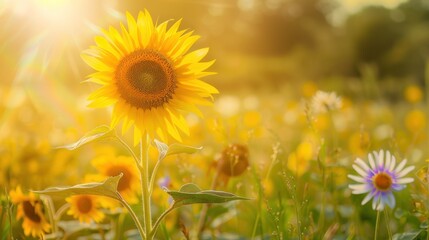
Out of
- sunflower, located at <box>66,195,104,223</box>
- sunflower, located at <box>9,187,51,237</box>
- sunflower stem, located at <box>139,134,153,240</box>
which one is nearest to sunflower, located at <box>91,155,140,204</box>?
sunflower, located at <box>66,195,104,223</box>

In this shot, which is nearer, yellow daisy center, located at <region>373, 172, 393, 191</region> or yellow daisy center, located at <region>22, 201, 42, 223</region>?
yellow daisy center, located at <region>373, 172, 393, 191</region>

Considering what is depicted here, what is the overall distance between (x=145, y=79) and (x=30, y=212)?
0.80 metres

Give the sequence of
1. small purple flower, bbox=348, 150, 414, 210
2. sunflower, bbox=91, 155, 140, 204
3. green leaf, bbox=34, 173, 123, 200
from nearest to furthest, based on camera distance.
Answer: green leaf, bbox=34, 173, 123, 200, small purple flower, bbox=348, 150, 414, 210, sunflower, bbox=91, 155, 140, 204

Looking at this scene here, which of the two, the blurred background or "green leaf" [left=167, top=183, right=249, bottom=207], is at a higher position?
the blurred background

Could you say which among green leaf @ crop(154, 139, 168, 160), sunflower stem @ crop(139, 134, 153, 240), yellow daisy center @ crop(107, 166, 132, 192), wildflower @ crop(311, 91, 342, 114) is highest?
wildflower @ crop(311, 91, 342, 114)

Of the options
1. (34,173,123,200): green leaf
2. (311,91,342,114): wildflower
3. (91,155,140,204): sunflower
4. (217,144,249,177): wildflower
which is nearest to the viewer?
(34,173,123,200): green leaf

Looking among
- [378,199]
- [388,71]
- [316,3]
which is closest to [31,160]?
[378,199]

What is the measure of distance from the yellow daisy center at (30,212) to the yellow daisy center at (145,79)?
725mm

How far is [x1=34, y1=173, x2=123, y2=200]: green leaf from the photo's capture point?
1454 millimetres

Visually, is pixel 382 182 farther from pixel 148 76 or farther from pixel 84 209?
pixel 84 209

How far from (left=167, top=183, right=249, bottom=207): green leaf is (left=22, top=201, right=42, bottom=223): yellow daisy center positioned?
0.83 m

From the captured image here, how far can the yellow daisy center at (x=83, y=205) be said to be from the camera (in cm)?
226

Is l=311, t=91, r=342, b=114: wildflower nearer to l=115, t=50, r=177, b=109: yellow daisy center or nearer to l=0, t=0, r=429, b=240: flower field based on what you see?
l=0, t=0, r=429, b=240: flower field

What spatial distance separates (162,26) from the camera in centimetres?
172
